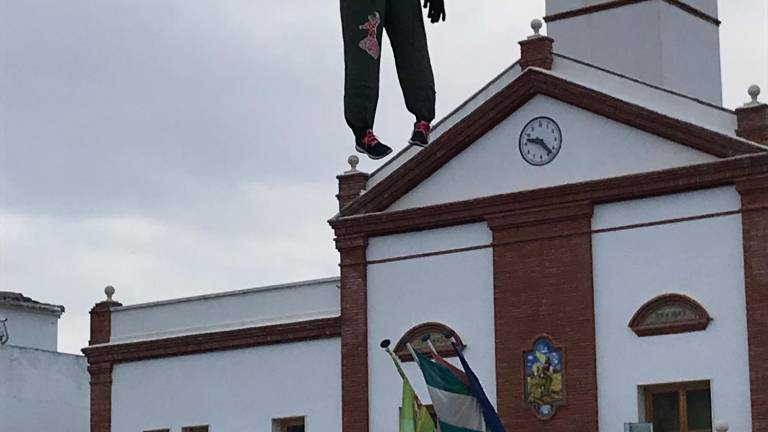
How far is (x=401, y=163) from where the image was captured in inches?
1414

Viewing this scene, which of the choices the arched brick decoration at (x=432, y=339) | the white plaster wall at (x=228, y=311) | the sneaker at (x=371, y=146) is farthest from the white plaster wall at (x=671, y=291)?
the sneaker at (x=371, y=146)

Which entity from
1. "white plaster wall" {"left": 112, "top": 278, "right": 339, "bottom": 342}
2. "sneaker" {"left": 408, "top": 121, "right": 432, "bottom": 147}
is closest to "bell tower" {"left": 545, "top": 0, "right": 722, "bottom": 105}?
"white plaster wall" {"left": 112, "top": 278, "right": 339, "bottom": 342}

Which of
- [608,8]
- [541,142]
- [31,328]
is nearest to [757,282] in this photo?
[541,142]

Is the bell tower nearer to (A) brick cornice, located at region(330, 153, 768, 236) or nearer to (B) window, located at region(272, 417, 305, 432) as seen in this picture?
(A) brick cornice, located at region(330, 153, 768, 236)

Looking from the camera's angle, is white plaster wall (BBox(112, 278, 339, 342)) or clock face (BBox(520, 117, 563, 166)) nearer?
clock face (BBox(520, 117, 563, 166))

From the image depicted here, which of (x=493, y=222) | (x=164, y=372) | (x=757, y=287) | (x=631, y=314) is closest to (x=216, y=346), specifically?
(x=164, y=372)

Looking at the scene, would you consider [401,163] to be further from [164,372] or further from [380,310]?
[164,372]

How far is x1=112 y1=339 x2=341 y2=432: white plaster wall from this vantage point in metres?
36.4

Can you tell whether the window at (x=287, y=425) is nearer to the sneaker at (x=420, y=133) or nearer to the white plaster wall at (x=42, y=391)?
the white plaster wall at (x=42, y=391)

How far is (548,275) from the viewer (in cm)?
3350

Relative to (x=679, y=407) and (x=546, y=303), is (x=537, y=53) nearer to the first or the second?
(x=546, y=303)

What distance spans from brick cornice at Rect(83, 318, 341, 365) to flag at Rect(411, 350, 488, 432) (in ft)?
22.2

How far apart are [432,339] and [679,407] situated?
5.18 m

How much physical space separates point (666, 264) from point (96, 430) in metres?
13.7
